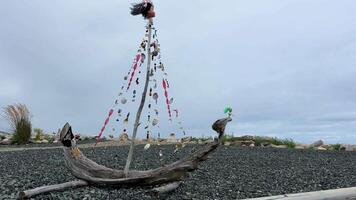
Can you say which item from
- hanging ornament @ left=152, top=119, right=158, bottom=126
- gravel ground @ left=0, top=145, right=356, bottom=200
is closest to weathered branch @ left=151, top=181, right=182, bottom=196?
gravel ground @ left=0, top=145, right=356, bottom=200

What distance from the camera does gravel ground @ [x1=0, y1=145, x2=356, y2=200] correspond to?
5.46m

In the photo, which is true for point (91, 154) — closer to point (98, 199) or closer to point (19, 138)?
point (98, 199)

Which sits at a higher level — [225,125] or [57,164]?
[225,125]

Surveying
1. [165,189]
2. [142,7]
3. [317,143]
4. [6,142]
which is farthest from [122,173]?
[6,142]

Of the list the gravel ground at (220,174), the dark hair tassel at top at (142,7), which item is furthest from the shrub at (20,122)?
the dark hair tassel at top at (142,7)

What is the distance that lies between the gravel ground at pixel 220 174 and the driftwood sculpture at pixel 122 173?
10 cm

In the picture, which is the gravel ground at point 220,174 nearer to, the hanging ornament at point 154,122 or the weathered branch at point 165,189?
the weathered branch at point 165,189

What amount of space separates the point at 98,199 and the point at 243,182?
2.49 metres

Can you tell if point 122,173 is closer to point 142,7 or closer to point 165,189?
point 165,189

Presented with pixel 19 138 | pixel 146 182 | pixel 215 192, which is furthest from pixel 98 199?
pixel 19 138

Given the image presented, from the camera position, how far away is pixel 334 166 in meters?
8.70

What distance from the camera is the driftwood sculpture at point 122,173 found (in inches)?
204

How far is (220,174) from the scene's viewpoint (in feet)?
23.1

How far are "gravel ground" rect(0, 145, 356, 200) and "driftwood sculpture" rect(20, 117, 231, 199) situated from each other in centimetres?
10
